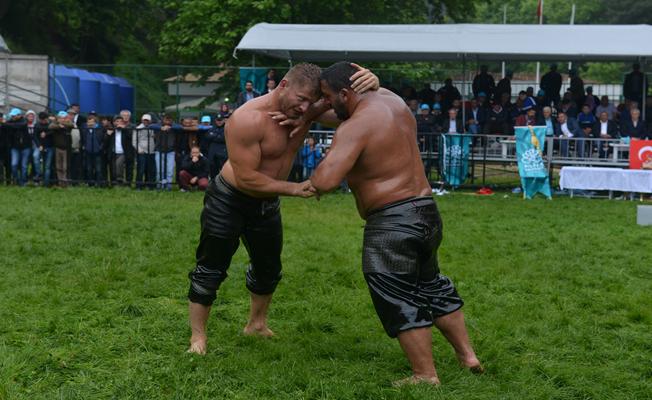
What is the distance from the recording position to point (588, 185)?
1620 centimetres

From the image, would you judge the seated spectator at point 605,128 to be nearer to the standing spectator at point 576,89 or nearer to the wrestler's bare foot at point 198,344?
the standing spectator at point 576,89

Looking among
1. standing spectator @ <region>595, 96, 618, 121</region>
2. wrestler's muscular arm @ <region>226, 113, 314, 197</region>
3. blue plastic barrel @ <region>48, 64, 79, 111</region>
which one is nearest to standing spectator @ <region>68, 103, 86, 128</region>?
blue plastic barrel @ <region>48, 64, 79, 111</region>

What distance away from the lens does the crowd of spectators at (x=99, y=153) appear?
53.2 ft

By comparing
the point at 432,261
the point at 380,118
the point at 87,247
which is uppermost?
the point at 380,118

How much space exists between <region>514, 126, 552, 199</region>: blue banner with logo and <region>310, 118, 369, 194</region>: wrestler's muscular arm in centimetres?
1180

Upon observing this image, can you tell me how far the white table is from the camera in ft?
52.0

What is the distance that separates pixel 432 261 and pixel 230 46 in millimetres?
24266

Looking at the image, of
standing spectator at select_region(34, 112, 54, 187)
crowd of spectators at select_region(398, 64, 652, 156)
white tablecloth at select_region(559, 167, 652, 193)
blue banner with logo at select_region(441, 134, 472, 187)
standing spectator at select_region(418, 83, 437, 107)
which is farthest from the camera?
standing spectator at select_region(418, 83, 437, 107)

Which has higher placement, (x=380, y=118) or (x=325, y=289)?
(x=380, y=118)

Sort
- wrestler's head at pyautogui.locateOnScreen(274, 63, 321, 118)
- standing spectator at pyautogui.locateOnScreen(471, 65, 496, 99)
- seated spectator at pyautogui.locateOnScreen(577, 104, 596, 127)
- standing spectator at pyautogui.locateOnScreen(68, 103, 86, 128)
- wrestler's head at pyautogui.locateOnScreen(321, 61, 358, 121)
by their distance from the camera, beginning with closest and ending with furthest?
1. wrestler's head at pyautogui.locateOnScreen(321, 61, 358, 121)
2. wrestler's head at pyautogui.locateOnScreen(274, 63, 321, 118)
3. standing spectator at pyautogui.locateOnScreen(68, 103, 86, 128)
4. seated spectator at pyautogui.locateOnScreen(577, 104, 596, 127)
5. standing spectator at pyautogui.locateOnScreen(471, 65, 496, 99)

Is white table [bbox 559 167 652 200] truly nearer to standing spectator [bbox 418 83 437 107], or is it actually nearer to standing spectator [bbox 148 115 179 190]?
standing spectator [bbox 418 83 437 107]

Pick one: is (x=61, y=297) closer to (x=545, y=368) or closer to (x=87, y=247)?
(x=87, y=247)

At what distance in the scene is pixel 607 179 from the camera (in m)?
16.1

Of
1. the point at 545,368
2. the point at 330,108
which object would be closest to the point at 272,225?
the point at 330,108
